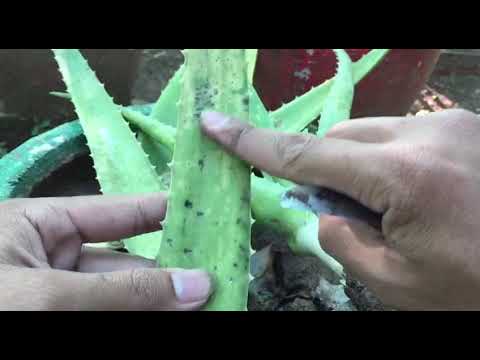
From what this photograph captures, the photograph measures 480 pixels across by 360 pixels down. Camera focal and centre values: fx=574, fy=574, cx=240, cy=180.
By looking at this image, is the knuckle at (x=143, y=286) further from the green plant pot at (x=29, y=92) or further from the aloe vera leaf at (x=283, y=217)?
the green plant pot at (x=29, y=92)

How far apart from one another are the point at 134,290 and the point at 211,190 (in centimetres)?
10

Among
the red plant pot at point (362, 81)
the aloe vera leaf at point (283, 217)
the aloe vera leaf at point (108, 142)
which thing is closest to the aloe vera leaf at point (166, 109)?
the aloe vera leaf at point (108, 142)

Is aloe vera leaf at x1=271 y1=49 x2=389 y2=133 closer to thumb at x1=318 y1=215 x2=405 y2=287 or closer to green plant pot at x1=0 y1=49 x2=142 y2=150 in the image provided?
thumb at x1=318 y1=215 x2=405 y2=287

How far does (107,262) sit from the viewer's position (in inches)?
24.1

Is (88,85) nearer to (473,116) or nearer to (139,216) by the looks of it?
(139,216)

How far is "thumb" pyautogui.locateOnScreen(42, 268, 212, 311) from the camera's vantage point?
17.1 inches

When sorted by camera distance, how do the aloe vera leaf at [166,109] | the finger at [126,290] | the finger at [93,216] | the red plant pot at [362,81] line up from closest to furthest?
the finger at [126,290]
the finger at [93,216]
the aloe vera leaf at [166,109]
the red plant pot at [362,81]

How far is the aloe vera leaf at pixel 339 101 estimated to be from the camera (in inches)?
30.9

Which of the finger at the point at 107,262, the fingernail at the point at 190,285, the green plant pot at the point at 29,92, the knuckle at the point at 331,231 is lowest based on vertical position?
the finger at the point at 107,262

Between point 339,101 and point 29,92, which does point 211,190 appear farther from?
point 29,92

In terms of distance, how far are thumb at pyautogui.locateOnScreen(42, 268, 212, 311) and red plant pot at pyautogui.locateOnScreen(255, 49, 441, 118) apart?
0.75m

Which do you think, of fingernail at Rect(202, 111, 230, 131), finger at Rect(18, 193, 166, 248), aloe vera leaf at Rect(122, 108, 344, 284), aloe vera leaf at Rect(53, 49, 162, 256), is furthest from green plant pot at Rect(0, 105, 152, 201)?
fingernail at Rect(202, 111, 230, 131)

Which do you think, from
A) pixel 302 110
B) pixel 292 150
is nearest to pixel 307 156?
pixel 292 150

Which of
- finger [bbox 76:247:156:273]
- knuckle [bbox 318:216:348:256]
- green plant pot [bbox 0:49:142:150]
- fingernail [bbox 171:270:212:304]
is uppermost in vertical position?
green plant pot [bbox 0:49:142:150]
